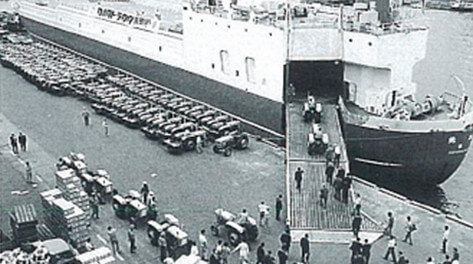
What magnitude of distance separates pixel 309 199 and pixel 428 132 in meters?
7.50

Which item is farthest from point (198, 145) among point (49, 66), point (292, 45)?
point (49, 66)

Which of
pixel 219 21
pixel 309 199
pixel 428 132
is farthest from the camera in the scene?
pixel 219 21

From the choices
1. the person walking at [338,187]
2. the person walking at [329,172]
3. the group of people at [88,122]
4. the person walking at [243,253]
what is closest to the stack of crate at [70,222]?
the person walking at [243,253]

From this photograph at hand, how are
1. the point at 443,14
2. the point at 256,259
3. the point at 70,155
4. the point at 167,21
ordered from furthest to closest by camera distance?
the point at 443,14, the point at 167,21, the point at 70,155, the point at 256,259

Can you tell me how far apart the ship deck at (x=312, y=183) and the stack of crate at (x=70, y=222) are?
7.56m

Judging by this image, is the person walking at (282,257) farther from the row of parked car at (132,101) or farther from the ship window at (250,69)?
the ship window at (250,69)

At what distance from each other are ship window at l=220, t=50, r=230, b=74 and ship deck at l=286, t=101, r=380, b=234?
6559 mm

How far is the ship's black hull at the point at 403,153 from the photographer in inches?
1070

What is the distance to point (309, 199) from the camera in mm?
23203

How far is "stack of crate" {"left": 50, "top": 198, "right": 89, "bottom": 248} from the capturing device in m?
20.7

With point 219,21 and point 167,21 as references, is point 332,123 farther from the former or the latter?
point 167,21

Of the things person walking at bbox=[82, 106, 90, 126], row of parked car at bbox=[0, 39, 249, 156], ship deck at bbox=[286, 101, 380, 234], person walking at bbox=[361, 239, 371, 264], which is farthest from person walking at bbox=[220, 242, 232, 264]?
person walking at bbox=[82, 106, 90, 126]

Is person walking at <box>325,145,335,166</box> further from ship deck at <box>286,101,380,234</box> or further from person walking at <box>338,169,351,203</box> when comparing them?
person walking at <box>338,169,351,203</box>

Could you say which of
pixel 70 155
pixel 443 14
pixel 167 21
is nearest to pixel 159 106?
pixel 70 155
